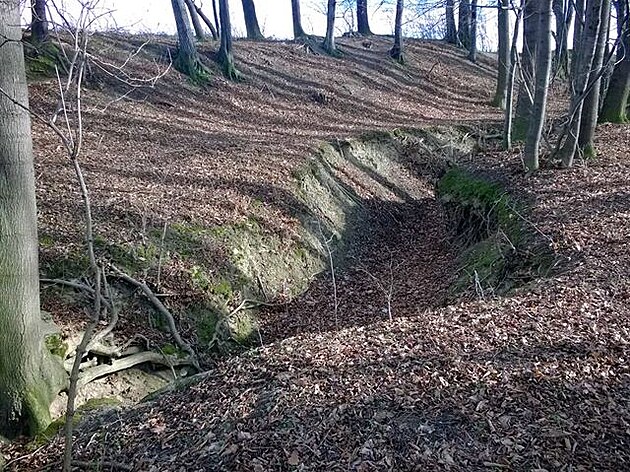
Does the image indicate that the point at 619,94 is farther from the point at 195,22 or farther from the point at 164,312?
the point at 195,22

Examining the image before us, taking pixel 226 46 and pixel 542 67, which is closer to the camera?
pixel 542 67

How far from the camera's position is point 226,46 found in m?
17.8

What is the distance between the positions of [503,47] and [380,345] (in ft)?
48.4

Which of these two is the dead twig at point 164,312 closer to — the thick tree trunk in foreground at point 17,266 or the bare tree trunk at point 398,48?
the thick tree trunk in foreground at point 17,266

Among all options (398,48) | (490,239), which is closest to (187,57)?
(490,239)

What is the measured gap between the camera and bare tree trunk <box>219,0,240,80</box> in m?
17.2

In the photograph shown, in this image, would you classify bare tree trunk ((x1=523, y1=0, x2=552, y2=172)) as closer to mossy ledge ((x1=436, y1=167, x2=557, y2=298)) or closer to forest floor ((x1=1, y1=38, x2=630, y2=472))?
forest floor ((x1=1, y1=38, x2=630, y2=472))

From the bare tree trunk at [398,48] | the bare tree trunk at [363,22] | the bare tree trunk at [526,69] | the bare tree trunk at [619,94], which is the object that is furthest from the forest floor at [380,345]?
the bare tree trunk at [363,22]

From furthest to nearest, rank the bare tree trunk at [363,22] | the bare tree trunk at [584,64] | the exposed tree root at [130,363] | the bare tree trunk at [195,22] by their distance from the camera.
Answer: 1. the bare tree trunk at [363,22]
2. the bare tree trunk at [195,22]
3. the bare tree trunk at [584,64]
4. the exposed tree root at [130,363]

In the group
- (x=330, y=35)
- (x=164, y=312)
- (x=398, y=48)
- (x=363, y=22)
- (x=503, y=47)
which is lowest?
(x=164, y=312)

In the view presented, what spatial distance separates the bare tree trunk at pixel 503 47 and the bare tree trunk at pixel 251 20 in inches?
424

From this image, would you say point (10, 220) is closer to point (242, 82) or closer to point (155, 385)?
point (155, 385)

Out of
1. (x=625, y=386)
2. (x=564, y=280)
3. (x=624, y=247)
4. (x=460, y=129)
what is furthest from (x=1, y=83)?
(x=460, y=129)

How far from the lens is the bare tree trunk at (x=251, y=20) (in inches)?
981
